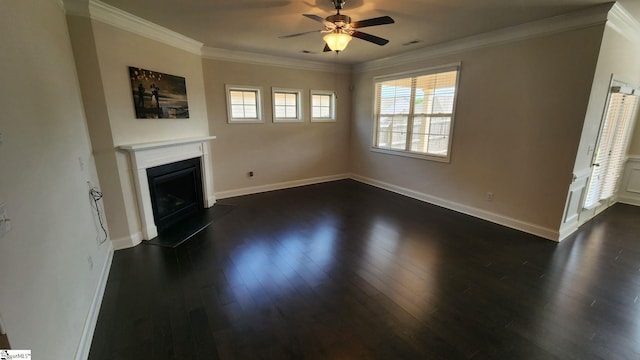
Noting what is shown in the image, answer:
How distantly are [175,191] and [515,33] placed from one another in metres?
5.25

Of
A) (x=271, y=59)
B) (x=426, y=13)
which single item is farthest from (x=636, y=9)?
(x=271, y=59)

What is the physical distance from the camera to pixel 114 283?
8.55 ft

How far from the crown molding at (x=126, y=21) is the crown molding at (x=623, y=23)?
205 inches

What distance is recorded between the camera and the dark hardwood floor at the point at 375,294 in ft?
6.26

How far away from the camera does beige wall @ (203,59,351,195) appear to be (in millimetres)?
4922

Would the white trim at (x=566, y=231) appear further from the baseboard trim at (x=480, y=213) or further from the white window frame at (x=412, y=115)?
the white window frame at (x=412, y=115)

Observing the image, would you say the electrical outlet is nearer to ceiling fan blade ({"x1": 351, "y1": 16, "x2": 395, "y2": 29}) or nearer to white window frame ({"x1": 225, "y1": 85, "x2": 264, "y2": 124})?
ceiling fan blade ({"x1": 351, "y1": 16, "x2": 395, "y2": 29})

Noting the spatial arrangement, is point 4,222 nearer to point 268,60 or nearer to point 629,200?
point 268,60

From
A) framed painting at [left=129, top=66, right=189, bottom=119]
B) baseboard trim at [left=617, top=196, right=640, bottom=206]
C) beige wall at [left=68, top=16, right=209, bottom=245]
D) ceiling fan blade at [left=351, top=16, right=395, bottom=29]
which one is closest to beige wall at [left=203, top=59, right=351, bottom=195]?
framed painting at [left=129, top=66, right=189, bottom=119]

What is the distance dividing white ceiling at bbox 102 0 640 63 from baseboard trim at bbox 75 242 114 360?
2.78m

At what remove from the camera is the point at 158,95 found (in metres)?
3.59

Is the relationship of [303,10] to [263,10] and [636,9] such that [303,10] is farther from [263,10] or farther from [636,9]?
[636,9]

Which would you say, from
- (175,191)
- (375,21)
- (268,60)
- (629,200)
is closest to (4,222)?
(375,21)

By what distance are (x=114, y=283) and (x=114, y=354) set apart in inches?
39.2
